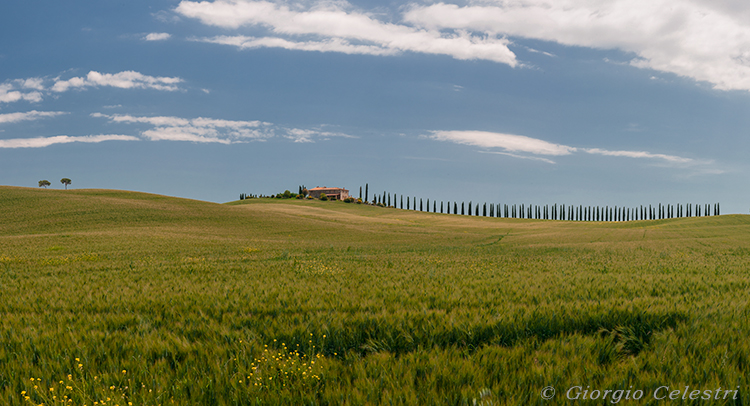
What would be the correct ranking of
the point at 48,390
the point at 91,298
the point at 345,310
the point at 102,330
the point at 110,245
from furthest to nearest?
the point at 110,245 → the point at 91,298 → the point at 345,310 → the point at 102,330 → the point at 48,390

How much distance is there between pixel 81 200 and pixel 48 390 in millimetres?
86076

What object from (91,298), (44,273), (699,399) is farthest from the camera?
(44,273)

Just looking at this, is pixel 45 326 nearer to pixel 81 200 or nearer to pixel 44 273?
pixel 44 273

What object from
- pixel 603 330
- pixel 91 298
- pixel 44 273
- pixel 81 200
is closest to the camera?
pixel 603 330

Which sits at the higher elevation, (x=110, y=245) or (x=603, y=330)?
(x=603, y=330)

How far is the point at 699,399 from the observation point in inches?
148

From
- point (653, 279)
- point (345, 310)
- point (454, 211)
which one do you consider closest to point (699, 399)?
point (345, 310)

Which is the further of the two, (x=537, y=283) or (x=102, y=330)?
(x=537, y=283)

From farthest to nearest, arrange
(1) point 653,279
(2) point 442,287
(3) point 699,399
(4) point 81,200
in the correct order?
(4) point 81,200
(1) point 653,279
(2) point 442,287
(3) point 699,399

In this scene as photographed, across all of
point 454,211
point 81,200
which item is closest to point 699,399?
point 81,200

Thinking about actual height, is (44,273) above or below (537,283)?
below

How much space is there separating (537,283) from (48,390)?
9.60 metres

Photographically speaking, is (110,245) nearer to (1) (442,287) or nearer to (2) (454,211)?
(1) (442,287)

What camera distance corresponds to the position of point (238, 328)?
638cm
